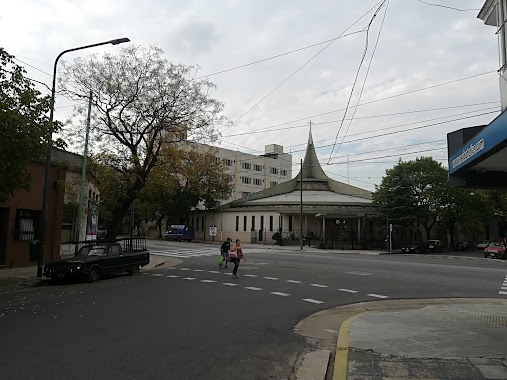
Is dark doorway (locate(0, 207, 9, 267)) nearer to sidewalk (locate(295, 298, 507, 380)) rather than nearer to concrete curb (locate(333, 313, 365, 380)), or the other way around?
sidewalk (locate(295, 298, 507, 380))

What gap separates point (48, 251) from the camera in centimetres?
2272

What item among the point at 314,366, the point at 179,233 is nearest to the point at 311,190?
the point at 179,233

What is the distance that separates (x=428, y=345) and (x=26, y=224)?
62.9ft

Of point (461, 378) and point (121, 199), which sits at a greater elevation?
point (121, 199)

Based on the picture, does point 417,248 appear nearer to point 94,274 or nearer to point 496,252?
point 496,252

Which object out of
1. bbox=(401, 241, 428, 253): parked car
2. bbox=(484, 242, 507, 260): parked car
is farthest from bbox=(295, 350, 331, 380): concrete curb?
bbox=(401, 241, 428, 253): parked car

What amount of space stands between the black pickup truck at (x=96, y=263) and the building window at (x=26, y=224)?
175 inches

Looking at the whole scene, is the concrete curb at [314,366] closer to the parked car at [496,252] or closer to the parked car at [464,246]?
the parked car at [496,252]

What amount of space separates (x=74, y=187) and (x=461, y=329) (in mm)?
21648

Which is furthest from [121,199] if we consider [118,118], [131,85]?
[131,85]

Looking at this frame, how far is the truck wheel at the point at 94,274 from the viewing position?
53.8 feet

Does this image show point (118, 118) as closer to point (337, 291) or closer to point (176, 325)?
point (337, 291)

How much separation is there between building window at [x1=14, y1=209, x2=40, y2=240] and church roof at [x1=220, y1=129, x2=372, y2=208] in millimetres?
42350

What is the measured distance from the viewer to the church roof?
6506 cm
